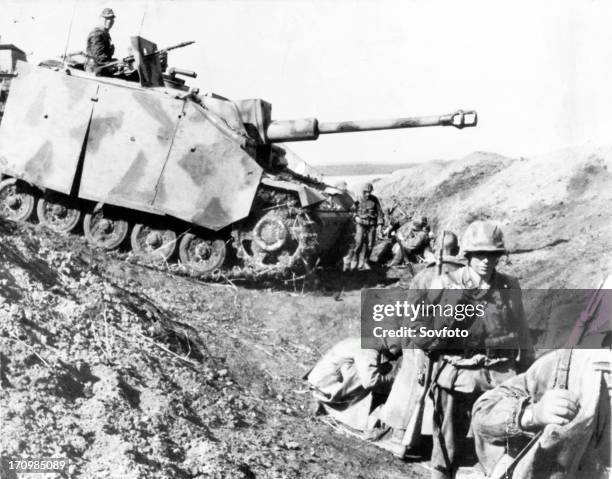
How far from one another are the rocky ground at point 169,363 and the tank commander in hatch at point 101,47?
2.70 metres

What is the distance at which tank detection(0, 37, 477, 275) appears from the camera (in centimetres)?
1074

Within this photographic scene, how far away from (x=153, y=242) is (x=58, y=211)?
1688mm

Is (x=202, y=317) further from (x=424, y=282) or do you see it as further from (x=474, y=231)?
(x=474, y=231)

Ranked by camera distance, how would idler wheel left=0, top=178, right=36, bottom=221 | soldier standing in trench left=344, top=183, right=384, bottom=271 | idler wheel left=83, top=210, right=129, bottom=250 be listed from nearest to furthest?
idler wheel left=83, top=210, right=129, bottom=250, idler wheel left=0, top=178, right=36, bottom=221, soldier standing in trench left=344, top=183, right=384, bottom=271

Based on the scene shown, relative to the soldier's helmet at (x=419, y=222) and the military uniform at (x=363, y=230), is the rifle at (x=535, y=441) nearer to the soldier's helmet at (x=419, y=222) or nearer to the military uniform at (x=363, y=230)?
the military uniform at (x=363, y=230)

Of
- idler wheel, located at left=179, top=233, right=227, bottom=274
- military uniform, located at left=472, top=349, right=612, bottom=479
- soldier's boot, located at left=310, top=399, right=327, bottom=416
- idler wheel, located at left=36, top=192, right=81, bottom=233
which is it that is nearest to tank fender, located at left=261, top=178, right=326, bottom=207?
idler wheel, located at left=179, top=233, right=227, bottom=274

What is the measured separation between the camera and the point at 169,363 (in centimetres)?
654

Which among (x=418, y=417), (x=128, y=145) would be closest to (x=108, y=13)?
(x=128, y=145)

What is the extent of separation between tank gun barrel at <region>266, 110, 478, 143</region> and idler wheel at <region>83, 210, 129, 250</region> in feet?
8.78

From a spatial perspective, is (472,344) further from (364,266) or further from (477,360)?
(364,266)

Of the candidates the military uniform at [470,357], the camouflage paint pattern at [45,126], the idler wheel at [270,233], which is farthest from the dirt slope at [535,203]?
the camouflage paint pattern at [45,126]

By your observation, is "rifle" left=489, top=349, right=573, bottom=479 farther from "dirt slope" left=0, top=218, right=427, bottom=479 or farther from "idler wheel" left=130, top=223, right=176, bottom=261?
"idler wheel" left=130, top=223, right=176, bottom=261

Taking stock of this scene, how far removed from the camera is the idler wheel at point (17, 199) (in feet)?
38.4

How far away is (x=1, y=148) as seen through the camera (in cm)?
1165
